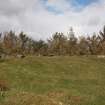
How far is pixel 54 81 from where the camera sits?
149 ft

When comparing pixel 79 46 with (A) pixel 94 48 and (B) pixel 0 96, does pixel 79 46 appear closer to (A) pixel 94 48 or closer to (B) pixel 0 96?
(A) pixel 94 48

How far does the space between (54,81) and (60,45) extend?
67208 millimetres

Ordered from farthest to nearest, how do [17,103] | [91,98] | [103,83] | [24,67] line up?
[24,67], [103,83], [91,98], [17,103]

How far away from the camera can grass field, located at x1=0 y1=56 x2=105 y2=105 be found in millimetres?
29109

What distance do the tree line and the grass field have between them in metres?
40.2

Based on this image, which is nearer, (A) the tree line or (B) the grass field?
(B) the grass field

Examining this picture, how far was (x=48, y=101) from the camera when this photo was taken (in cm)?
2673

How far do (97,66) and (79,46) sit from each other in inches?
1968

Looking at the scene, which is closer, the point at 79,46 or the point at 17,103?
the point at 17,103

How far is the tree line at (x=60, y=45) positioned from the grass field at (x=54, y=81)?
40.2m

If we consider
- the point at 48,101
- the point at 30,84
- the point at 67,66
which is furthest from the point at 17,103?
the point at 67,66

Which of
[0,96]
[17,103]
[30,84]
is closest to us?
[17,103]

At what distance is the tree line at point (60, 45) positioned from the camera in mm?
107581

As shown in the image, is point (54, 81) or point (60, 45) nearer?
point (54, 81)
